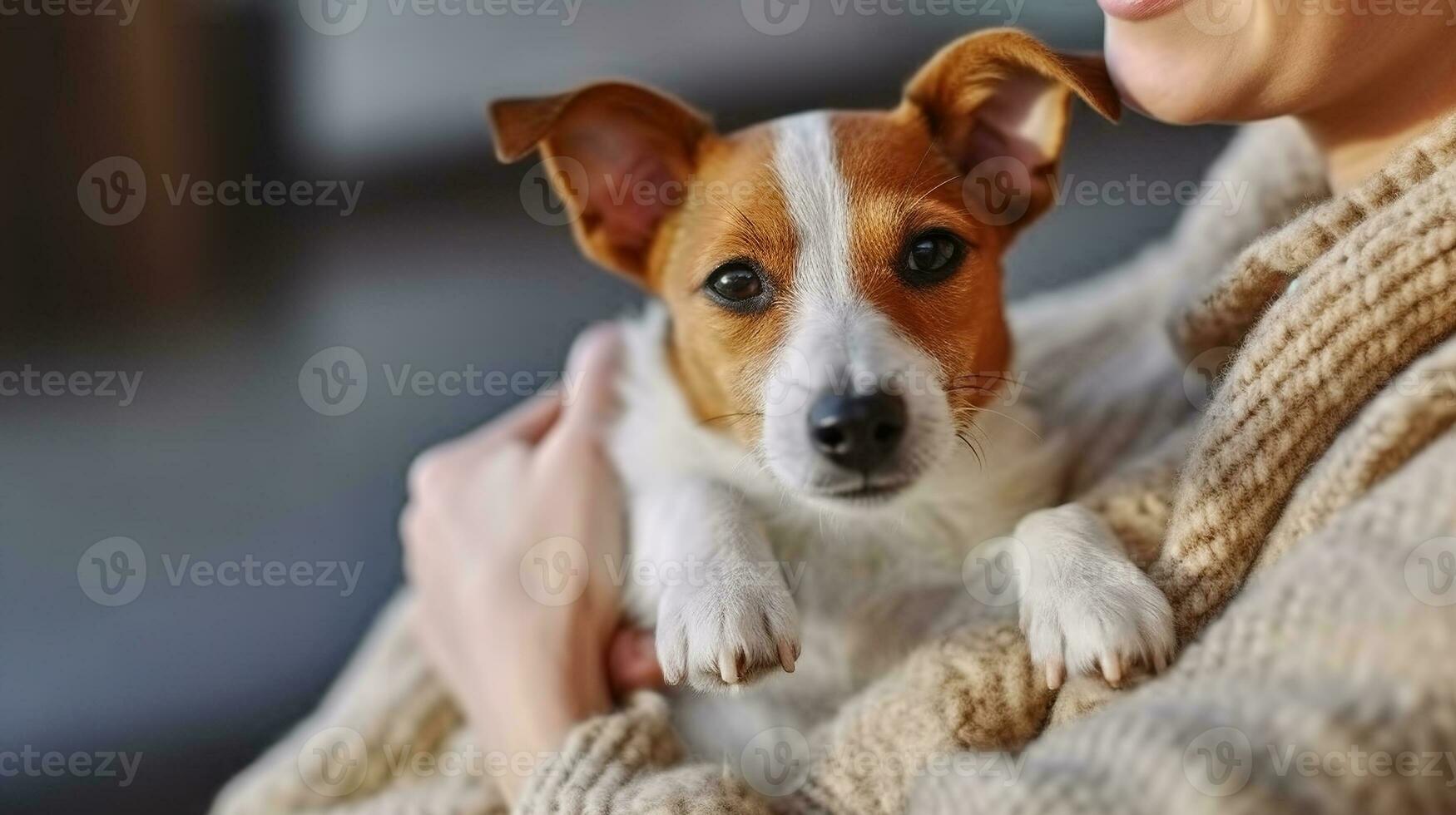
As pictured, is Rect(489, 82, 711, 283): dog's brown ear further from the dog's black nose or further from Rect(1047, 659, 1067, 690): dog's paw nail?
Rect(1047, 659, 1067, 690): dog's paw nail

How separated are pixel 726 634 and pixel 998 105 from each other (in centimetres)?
117

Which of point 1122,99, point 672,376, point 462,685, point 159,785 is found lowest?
point 159,785

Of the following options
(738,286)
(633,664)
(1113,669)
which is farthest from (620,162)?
(1113,669)

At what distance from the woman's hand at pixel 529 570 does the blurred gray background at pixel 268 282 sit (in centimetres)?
84

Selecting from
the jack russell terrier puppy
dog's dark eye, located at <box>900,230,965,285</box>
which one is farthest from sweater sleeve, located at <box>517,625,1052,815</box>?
dog's dark eye, located at <box>900,230,965,285</box>

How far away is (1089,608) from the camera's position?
1298 millimetres

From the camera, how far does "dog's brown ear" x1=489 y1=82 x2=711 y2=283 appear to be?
1.90 m

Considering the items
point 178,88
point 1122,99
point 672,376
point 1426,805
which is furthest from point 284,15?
point 1426,805

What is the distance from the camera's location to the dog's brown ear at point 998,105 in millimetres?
1805

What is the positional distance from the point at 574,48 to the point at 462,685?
2.26m

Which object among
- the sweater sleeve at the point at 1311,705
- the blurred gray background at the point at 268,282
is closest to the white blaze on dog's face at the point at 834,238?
the sweater sleeve at the point at 1311,705

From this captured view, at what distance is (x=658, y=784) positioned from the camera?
1376 millimetres

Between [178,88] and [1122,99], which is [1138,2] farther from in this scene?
[178,88]

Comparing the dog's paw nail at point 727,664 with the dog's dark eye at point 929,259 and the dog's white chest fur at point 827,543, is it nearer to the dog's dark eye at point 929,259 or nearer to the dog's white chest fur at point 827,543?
the dog's white chest fur at point 827,543
